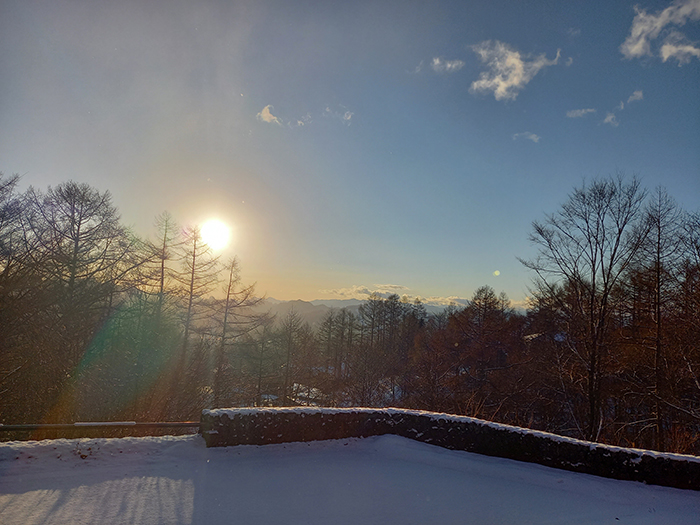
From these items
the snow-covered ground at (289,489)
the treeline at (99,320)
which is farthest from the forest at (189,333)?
the snow-covered ground at (289,489)

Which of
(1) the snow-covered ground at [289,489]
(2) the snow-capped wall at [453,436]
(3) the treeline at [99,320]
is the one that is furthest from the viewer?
(3) the treeline at [99,320]

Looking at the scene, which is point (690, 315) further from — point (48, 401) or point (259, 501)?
point (48, 401)

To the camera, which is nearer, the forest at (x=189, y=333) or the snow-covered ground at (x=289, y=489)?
the snow-covered ground at (x=289, y=489)

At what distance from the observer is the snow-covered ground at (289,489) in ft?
16.2

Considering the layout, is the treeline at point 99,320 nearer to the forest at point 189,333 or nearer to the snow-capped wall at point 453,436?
the forest at point 189,333

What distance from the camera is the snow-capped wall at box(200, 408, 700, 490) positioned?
261 inches

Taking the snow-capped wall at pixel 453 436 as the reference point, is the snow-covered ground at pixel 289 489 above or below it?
below

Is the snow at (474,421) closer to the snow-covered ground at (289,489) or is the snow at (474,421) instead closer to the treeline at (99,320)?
the snow-covered ground at (289,489)

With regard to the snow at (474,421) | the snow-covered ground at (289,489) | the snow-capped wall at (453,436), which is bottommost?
the snow-covered ground at (289,489)

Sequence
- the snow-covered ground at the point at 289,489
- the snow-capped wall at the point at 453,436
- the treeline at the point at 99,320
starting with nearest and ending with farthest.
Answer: the snow-covered ground at the point at 289,489, the snow-capped wall at the point at 453,436, the treeline at the point at 99,320

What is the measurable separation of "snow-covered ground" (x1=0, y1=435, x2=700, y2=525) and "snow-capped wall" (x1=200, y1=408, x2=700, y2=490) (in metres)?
0.21

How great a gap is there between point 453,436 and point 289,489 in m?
4.15

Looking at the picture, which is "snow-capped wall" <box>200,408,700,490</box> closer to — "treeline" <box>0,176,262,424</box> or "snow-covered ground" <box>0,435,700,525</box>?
"snow-covered ground" <box>0,435,700,525</box>

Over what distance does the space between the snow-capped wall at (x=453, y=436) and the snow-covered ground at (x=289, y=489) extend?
8.3 inches
